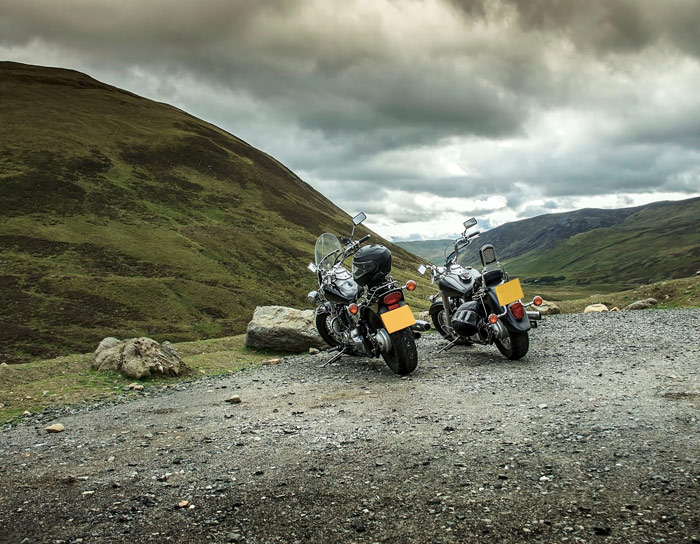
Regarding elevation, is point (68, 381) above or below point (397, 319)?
below

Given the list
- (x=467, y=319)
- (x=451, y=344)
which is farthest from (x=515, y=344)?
(x=451, y=344)

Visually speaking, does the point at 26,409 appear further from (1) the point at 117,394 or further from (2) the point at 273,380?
(2) the point at 273,380

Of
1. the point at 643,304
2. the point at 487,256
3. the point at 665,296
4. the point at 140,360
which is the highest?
the point at 487,256

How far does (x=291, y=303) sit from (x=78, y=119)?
86.0 m

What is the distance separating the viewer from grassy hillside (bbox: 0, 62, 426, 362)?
2263 inches

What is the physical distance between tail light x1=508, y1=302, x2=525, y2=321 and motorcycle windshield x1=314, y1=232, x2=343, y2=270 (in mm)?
4874

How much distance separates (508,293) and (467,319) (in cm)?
123

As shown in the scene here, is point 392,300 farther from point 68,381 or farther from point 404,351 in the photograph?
point 68,381

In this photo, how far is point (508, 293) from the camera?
11422mm

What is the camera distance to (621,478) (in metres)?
4.64

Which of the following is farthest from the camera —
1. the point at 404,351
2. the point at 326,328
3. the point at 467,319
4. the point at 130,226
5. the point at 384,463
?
the point at 130,226

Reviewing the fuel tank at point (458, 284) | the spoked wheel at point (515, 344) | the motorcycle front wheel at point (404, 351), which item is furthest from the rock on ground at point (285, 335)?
the spoked wheel at point (515, 344)

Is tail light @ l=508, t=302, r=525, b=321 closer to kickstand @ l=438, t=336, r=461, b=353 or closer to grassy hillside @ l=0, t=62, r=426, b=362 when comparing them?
kickstand @ l=438, t=336, r=461, b=353

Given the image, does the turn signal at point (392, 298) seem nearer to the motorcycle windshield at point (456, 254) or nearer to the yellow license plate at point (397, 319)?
the yellow license plate at point (397, 319)
